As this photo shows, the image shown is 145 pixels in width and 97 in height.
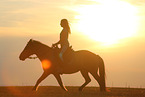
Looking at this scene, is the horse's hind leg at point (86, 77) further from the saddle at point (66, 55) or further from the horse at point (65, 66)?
the saddle at point (66, 55)

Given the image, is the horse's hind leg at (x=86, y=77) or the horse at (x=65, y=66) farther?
the horse's hind leg at (x=86, y=77)

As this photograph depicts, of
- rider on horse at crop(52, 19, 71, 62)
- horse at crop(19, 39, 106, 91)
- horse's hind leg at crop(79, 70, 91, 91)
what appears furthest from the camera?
horse's hind leg at crop(79, 70, 91, 91)

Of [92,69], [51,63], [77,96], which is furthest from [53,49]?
[77,96]

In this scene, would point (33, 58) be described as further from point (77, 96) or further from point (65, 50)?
point (77, 96)

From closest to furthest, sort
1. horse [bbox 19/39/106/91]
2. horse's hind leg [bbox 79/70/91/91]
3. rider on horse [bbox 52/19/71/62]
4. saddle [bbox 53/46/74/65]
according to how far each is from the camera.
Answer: rider on horse [bbox 52/19/71/62]
saddle [bbox 53/46/74/65]
horse [bbox 19/39/106/91]
horse's hind leg [bbox 79/70/91/91]

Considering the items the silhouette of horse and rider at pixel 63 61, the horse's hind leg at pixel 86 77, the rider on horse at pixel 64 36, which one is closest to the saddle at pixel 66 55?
the silhouette of horse and rider at pixel 63 61

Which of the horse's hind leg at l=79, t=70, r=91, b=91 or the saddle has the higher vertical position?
the saddle

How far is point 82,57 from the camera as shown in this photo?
17469mm

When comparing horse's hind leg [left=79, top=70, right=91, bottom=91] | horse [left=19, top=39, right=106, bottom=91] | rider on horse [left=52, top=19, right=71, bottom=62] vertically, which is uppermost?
rider on horse [left=52, top=19, right=71, bottom=62]

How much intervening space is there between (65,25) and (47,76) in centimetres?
284

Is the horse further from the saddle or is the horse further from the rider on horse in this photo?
the rider on horse

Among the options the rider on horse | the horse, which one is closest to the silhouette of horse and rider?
the horse

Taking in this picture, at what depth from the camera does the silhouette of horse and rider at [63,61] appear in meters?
17.2

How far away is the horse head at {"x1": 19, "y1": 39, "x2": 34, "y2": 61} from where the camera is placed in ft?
56.9
